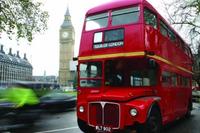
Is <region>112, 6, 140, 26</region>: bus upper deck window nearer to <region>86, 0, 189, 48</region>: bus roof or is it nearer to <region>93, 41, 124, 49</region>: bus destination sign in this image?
<region>86, 0, 189, 48</region>: bus roof

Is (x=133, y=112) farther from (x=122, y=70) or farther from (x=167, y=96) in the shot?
(x=167, y=96)

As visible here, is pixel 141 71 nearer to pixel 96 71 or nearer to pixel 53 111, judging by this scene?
pixel 96 71

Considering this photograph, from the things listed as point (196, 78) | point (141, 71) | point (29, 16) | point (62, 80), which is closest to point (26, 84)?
point (141, 71)

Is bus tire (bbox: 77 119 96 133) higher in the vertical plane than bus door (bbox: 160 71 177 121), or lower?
lower

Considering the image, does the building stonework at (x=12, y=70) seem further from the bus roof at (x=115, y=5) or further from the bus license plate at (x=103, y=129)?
the bus license plate at (x=103, y=129)

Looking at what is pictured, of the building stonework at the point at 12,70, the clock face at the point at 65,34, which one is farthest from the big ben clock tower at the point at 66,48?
the building stonework at the point at 12,70

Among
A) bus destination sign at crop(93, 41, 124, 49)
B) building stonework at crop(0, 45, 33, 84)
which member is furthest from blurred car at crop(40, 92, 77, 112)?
building stonework at crop(0, 45, 33, 84)

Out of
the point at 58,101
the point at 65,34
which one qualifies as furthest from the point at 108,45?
the point at 65,34

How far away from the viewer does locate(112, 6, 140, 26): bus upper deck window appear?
1082 cm

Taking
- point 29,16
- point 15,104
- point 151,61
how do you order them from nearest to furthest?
point 151,61 < point 15,104 < point 29,16

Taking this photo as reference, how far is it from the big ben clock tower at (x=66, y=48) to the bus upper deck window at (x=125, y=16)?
5053 inches

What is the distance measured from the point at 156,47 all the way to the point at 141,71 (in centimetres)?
112

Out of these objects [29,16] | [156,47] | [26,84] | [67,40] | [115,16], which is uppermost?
[67,40]

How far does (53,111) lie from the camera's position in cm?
1984
